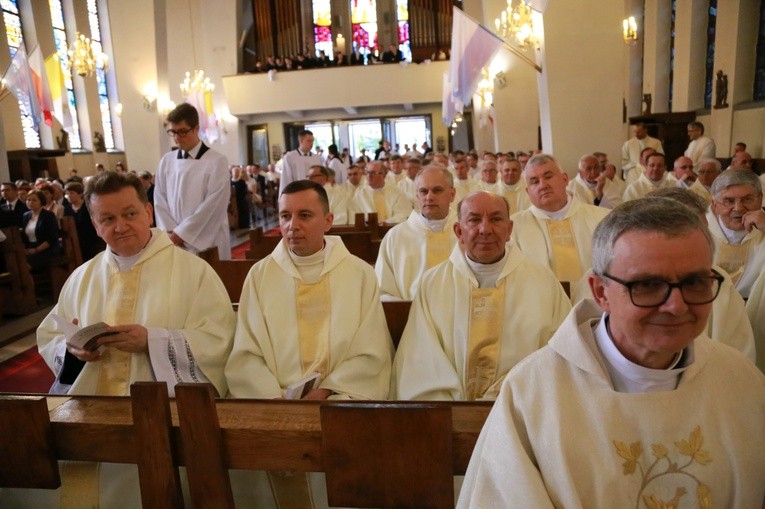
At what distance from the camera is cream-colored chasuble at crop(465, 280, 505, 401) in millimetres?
3047

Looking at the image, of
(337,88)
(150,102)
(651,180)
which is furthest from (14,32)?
(651,180)

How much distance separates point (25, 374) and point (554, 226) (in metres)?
4.65

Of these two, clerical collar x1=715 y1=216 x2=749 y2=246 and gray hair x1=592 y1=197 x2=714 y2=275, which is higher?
gray hair x1=592 y1=197 x2=714 y2=275

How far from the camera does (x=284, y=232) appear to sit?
328cm

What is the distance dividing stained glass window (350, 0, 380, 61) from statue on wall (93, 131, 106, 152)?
36.9 ft

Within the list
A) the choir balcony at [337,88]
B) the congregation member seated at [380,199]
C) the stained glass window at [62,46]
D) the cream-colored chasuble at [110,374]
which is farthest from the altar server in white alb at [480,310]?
the choir balcony at [337,88]

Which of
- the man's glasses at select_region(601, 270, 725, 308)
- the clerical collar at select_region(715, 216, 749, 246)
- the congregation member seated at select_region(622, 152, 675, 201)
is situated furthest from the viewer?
the congregation member seated at select_region(622, 152, 675, 201)

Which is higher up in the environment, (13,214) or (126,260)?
(126,260)

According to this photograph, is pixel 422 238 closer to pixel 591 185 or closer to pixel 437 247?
pixel 437 247

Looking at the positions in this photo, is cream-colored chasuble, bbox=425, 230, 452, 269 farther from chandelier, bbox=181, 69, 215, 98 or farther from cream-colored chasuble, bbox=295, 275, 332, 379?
chandelier, bbox=181, 69, 215, 98

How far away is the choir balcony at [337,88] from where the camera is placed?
22797mm

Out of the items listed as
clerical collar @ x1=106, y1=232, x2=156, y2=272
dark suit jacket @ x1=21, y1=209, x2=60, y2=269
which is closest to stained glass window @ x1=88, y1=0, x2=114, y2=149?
dark suit jacket @ x1=21, y1=209, x2=60, y2=269

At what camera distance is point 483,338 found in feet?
10.2

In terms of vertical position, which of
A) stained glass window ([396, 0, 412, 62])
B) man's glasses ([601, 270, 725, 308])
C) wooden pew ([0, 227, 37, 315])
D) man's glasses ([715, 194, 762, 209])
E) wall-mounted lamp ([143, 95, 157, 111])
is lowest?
wooden pew ([0, 227, 37, 315])
